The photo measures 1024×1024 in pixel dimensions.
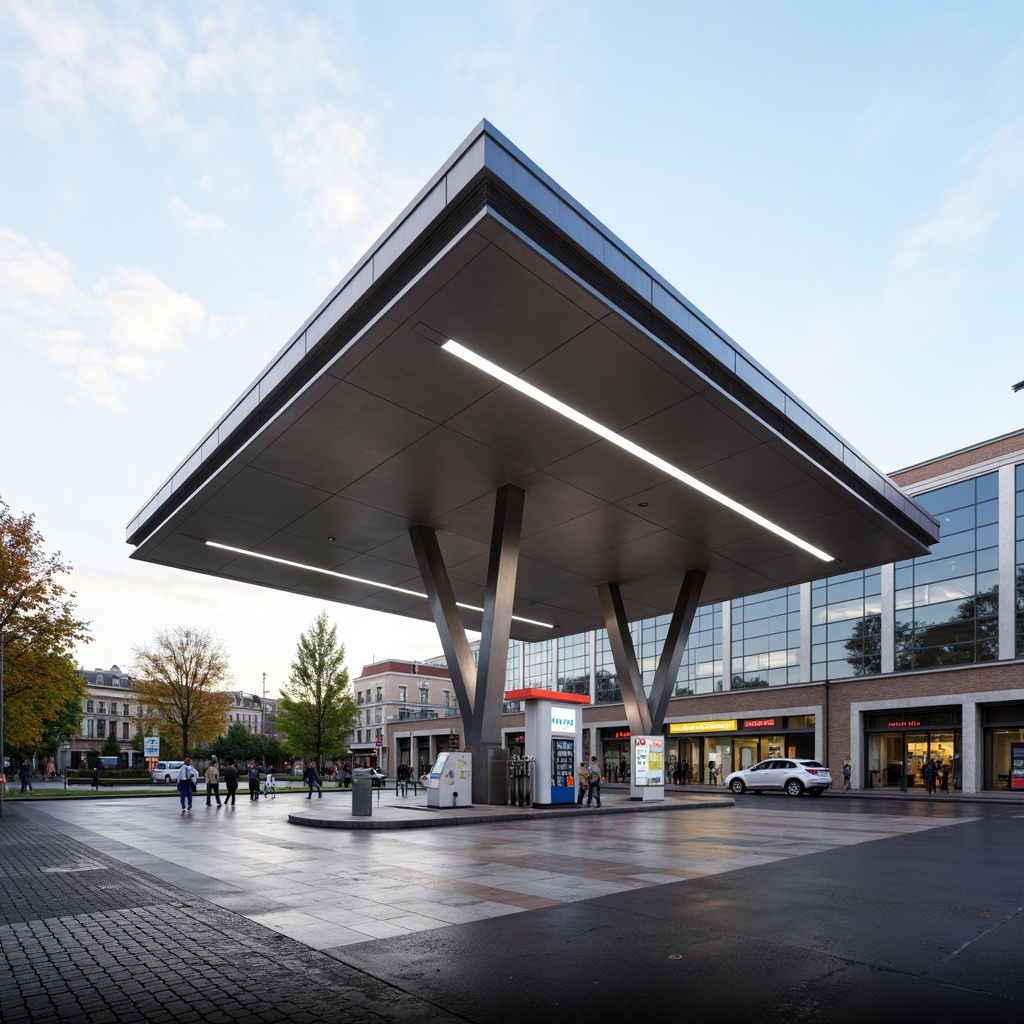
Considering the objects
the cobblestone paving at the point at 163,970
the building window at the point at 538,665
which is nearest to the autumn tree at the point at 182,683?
the building window at the point at 538,665

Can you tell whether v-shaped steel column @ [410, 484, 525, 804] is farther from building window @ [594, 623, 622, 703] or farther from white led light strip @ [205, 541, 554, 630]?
building window @ [594, 623, 622, 703]

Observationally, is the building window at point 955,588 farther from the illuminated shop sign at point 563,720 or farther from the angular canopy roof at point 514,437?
the illuminated shop sign at point 563,720

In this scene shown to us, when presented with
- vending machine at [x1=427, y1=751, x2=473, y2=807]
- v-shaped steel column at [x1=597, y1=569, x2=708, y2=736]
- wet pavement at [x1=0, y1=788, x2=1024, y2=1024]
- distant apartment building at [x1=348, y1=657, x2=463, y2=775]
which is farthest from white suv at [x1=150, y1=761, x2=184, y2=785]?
wet pavement at [x1=0, y1=788, x2=1024, y2=1024]

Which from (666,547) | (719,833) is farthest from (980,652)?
(719,833)

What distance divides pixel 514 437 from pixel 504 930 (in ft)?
38.3

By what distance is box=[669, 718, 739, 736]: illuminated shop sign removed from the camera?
49.3 metres

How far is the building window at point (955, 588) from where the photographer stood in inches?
1455

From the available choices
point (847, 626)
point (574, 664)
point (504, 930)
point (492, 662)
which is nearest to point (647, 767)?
point (492, 662)

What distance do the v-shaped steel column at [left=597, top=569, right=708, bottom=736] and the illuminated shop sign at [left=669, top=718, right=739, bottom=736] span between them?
71.9ft

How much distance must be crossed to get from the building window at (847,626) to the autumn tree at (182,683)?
40742 millimetres

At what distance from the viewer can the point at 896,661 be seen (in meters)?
40.6

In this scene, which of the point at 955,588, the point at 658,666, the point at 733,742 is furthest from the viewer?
the point at 733,742

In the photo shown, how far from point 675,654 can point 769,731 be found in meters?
21.2

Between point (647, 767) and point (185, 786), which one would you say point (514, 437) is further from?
point (185, 786)
